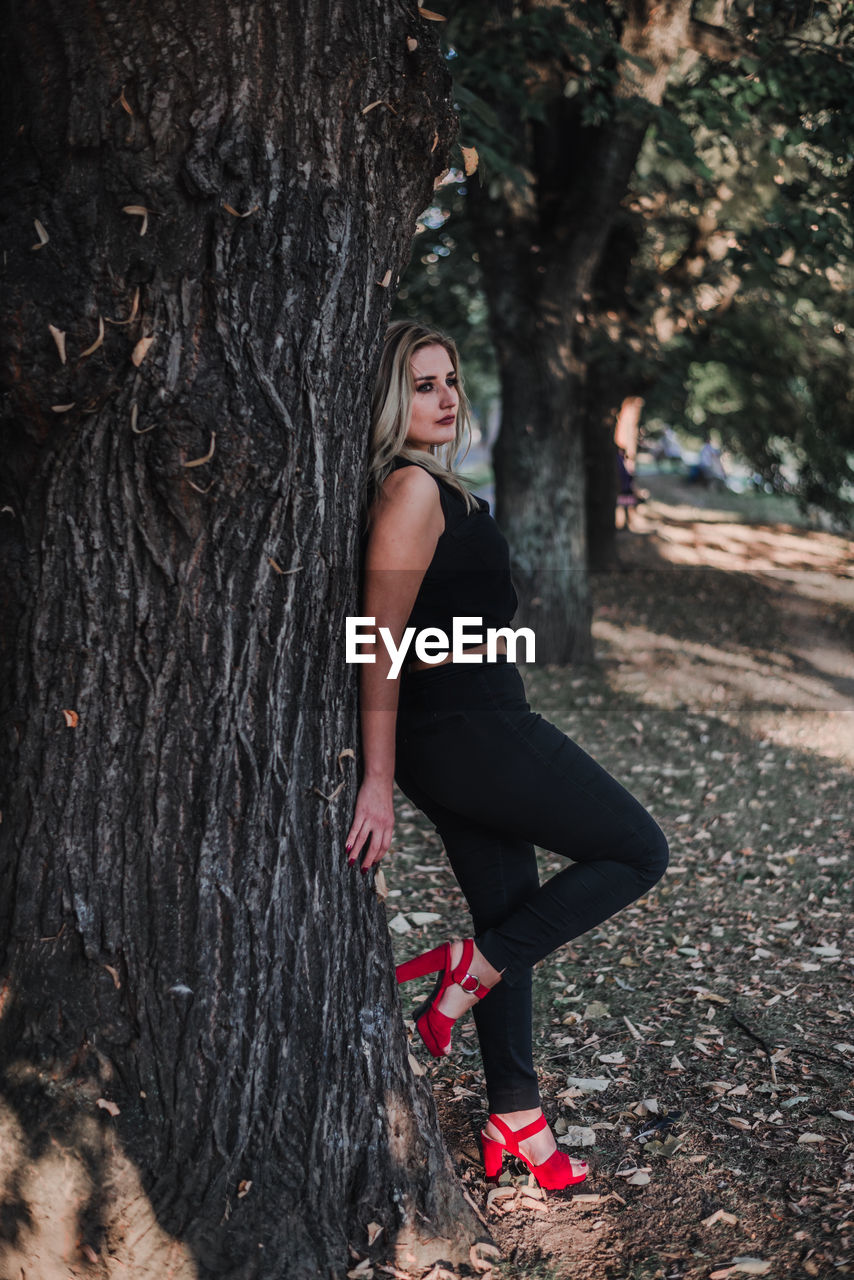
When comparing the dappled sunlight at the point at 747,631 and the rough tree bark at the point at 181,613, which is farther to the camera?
the dappled sunlight at the point at 747,631

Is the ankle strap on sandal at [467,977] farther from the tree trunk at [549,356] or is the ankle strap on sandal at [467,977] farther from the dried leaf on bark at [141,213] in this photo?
the tree trunk at [549,356]

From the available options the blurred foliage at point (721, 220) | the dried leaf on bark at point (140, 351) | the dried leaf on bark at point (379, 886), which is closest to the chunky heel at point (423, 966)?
the dried leaf on bark at point (379, 886)

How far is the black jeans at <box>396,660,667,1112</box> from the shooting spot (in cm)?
268

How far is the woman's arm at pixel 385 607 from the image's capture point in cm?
255

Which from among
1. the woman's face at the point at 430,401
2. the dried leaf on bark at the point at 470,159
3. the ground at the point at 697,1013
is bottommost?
the ground at the point at 697,1013

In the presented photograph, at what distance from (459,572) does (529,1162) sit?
153 centimetres

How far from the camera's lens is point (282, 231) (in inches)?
90.6

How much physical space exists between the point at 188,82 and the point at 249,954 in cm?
180

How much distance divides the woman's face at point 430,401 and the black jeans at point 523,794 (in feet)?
2.01

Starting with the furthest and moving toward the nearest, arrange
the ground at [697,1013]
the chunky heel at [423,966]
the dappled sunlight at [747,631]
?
1. the dappled sunlight at [747,631]
2. the chunky heel at [423,966]
3. the ground at [697,1013]

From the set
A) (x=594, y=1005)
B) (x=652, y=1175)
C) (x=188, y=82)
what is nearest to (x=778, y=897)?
(x=594, y=1005)

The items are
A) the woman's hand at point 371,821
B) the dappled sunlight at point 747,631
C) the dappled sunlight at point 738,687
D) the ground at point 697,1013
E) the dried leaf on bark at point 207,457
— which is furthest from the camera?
the dappled sunlight at point 747,631

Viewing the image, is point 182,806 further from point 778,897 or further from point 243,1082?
point 778,897

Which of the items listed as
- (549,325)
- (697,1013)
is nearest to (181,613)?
(697,1013)
